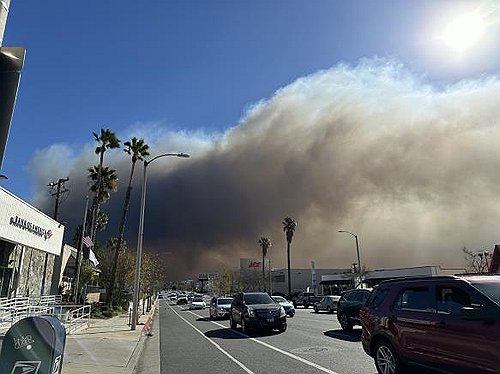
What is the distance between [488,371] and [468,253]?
60.8 m

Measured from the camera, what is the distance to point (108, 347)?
14453mm

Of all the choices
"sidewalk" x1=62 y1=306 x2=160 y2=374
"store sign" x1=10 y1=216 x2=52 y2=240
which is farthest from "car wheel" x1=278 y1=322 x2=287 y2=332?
"store sign" x1=10 y1=216 x2=52 y2=240

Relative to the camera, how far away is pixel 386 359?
8.14 meters

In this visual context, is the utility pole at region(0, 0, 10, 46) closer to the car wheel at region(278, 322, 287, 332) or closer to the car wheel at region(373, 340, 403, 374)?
the car wheel at region(373, 340, 403, 374)

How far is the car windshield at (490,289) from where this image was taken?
20.8 ft

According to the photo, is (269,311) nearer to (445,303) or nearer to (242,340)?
(242,340)

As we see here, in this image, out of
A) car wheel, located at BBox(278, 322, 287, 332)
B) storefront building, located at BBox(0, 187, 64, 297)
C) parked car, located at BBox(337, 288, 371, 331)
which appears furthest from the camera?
storefront building, located at BBox(0, 187, 64, 297)

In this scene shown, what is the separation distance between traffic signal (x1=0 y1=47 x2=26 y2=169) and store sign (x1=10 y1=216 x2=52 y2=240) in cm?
2048

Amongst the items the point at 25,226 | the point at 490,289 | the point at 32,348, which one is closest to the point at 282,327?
the point at 490,289

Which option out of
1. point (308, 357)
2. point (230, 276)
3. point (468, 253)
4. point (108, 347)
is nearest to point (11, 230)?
point (108, 347)

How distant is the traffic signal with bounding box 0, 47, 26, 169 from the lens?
284cm

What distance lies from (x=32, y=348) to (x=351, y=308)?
1632 centimetres

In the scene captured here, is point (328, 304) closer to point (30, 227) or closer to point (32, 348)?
point (30, 227)

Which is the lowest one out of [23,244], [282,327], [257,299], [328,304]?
[282,327]
